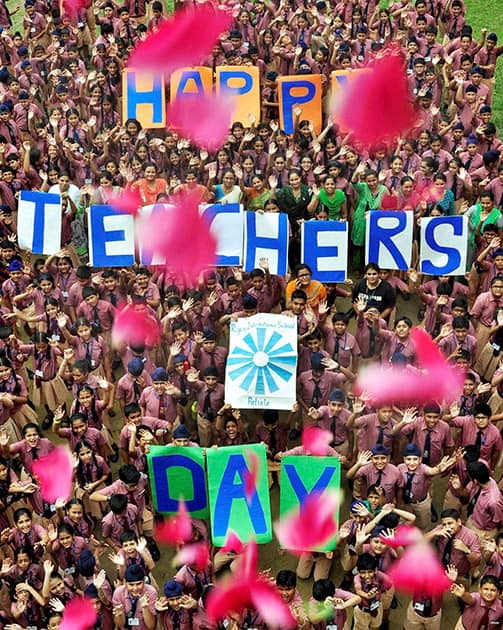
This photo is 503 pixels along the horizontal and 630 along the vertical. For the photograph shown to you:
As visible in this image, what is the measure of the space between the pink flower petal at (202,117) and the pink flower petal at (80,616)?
20.5ft

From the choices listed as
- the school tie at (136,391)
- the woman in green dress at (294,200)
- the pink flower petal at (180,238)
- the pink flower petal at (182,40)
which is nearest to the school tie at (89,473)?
the school tie at (136,391)

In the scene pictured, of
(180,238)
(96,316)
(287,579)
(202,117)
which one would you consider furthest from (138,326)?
(202,117)

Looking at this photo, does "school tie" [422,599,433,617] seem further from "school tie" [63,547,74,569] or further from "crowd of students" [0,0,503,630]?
"school tie" [63,547,74,569]

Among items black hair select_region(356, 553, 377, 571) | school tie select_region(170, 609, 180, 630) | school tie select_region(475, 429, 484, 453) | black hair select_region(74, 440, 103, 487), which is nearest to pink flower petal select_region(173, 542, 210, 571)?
school tie select_region(170, 609, 180, 630)

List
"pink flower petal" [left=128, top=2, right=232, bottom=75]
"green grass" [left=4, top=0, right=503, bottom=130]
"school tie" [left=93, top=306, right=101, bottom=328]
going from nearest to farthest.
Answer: "school tie" [left=93, top=306, right=101, bottom=328] < "pink flower petal" [left=128, top=2, right=232, bottom=75] < "green grass" [left=4, top=0, right=503, bottom=130]

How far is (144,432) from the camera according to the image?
6617 mm

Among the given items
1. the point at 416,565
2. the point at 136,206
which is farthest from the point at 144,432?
the point at 136,206

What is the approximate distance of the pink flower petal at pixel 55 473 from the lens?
6371mm

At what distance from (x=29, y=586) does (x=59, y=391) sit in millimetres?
2590

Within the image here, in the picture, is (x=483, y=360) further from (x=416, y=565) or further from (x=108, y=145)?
(x=108, y=145)

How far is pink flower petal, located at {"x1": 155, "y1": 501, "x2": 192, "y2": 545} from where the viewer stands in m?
6.30

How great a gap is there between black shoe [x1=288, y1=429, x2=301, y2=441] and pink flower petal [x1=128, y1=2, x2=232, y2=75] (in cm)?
601

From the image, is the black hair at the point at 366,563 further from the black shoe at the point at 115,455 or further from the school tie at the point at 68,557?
the black shoe at the point at 115,455

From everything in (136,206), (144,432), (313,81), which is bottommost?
(144,432)
